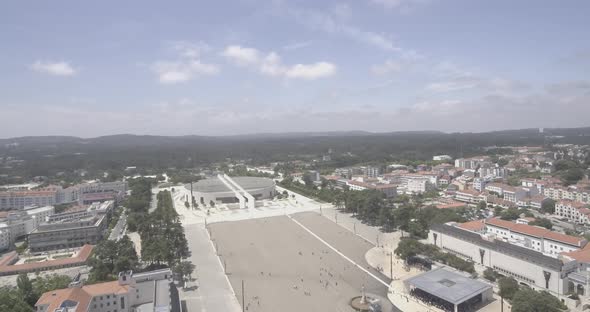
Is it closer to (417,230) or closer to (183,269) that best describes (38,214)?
(183,269)

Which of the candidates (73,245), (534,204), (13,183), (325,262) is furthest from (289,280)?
(13,183)

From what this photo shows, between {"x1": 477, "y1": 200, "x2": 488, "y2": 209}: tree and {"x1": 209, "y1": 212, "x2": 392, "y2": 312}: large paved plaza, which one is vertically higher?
{"x1": 477, "y1": 200, "x2": 488, "y2": 209}: tree

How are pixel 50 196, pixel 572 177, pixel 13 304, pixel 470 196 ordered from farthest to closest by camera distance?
pixel 572 177 → pixel 50 196 → pixel 470 196 → pixel 13 304

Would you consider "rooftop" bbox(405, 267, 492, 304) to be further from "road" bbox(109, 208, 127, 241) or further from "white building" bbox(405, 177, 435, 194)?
"white building" bbox(405, 177, 435, 194)

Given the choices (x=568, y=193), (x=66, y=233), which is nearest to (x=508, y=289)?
(x=568, y=193)

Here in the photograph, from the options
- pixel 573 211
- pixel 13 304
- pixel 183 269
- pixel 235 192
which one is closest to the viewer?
pixel 13 304

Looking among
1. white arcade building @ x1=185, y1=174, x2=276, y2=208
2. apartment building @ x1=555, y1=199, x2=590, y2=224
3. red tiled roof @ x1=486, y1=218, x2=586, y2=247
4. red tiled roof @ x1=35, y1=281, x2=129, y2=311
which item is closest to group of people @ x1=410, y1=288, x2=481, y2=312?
red tiled roof @ x1=486, y1=218, x2=586, y2=247

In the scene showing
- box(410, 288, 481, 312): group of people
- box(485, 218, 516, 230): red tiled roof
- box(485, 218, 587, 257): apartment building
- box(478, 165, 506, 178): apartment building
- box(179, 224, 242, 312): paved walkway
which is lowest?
box(410, 288, 481, 312): group of people
